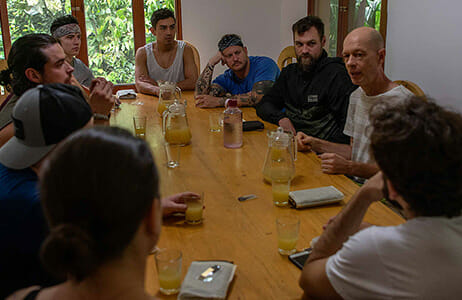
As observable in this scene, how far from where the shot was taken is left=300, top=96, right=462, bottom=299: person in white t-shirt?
92 cm

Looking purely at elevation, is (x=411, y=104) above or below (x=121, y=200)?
above

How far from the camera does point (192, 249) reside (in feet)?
4.51

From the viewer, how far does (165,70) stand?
4.23 m

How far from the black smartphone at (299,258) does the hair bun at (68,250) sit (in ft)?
2.27

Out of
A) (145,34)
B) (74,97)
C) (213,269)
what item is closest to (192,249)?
(213,269)

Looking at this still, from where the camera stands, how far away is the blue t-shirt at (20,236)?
1209 millimetres

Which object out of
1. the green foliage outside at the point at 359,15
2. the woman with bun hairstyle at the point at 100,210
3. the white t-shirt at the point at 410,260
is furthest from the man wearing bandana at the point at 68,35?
the white t-shirt at the point at 410,260

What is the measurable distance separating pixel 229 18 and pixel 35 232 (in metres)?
5.09

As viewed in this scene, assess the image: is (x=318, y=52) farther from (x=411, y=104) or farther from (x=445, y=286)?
(x=445, y=286)

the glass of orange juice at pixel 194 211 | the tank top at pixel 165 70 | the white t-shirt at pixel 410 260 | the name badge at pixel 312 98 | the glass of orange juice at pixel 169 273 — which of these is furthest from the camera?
the tank top at pixel 165 70

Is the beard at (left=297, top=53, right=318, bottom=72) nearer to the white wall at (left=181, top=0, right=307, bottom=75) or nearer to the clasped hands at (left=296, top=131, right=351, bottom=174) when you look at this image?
the clasped hands at (left=296, top=131, right=351, bottom=174)

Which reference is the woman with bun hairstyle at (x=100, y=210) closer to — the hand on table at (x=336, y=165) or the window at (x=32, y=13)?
the hand on table at (x=336, y=165)

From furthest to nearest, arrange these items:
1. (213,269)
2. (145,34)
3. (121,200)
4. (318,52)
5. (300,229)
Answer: (145,34) → (318,52) → (300,229) → (213,269) → (121,200)

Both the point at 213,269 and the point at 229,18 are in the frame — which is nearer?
the point at 213,269
